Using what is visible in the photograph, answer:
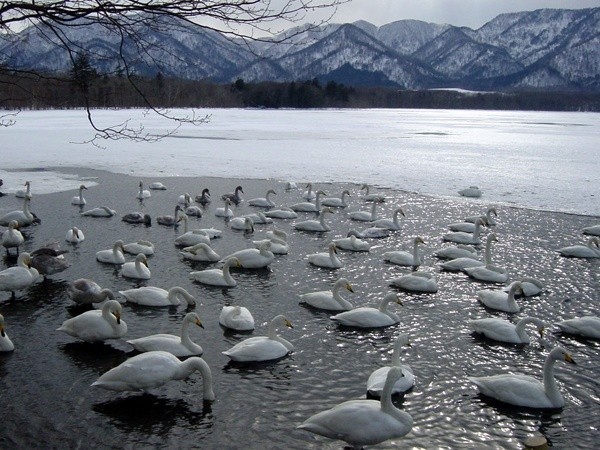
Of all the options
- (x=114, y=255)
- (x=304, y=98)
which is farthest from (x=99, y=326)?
(x=304, y=98)

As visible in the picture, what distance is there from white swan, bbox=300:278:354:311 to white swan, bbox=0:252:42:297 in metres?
5.36

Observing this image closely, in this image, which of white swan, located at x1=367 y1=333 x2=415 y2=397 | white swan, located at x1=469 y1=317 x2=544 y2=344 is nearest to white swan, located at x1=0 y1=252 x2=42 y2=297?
white swan, located at x1=367 y1=333 x2=415 y2=397

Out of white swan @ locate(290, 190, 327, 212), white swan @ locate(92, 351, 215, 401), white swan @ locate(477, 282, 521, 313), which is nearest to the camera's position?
white swan @ locate(92, 351, 215, 401)

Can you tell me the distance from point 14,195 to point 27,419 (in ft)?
57.7

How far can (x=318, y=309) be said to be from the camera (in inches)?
472

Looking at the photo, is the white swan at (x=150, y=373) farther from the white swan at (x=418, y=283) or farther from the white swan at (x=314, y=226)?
the white swan at (x=314, y=226)

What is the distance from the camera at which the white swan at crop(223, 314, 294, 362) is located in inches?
371

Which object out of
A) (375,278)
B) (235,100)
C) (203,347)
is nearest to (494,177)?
(375,278)

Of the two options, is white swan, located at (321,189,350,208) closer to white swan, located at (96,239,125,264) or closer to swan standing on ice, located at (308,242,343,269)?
swan standing on ice, located at (308,242,343,269)

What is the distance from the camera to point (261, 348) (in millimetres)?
9508

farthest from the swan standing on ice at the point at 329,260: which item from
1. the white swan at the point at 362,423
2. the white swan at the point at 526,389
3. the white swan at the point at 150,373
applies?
the white swan at the point at 362,423

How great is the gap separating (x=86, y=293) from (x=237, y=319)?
301cm

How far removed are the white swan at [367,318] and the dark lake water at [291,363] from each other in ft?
0.64

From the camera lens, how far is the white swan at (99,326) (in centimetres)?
984
